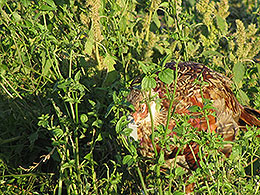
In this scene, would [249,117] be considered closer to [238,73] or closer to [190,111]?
[238,73]

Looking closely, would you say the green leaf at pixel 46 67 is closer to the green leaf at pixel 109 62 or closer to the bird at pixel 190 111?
the green leaf at pixel 109 62

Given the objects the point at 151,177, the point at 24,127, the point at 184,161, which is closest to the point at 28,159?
the point at 24,127

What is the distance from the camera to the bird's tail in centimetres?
214

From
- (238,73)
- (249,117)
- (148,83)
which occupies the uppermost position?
(148,83)

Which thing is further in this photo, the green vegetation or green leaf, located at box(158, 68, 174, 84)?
the green vegetation

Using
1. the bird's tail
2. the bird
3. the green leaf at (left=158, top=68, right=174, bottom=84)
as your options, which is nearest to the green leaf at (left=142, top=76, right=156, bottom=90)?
the green leaf at (left=158, top=68, right=174, bottom=84)

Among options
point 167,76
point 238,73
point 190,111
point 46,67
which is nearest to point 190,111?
point 190,111

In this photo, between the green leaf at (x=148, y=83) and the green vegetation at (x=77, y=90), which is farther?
the green vegetation at (x=77, y=90)

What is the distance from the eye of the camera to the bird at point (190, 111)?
1.85 meters

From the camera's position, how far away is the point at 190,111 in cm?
181

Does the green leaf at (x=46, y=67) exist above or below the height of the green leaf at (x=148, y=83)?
below

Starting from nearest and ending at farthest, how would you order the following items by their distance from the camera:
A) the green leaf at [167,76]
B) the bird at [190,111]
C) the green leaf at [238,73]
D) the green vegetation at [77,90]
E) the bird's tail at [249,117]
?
the green leaf at [167,76] < the bird at [190,111] < the green vegetation at [77,90] < the bird's tail at [249,117] < the green leaf at [238,73]

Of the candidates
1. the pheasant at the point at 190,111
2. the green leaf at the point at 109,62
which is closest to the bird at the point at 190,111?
the pheasant at the point at 190,111

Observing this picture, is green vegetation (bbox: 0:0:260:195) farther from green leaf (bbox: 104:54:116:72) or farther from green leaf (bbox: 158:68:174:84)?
green leaf (bbox: 158:68:174:84)
